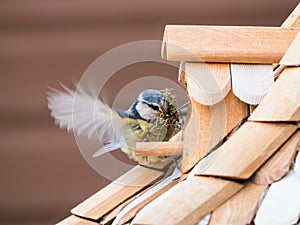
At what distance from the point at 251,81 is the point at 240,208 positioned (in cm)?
14

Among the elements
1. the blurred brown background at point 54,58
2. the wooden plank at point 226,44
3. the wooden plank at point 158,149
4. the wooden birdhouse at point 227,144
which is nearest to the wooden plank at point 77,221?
the wooden birdhouse at point 227,144

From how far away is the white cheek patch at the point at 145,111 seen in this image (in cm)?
71

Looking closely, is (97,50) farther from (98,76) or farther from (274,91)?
(274,91)

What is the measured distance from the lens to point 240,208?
48 centimetres

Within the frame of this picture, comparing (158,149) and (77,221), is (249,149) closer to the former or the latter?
(158,149)

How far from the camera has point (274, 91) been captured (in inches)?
19.7

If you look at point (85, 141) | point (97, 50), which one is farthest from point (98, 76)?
point (97, 50)

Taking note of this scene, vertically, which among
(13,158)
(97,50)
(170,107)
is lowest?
(13,158)

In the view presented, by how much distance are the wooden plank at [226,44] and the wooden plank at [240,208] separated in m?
0.14

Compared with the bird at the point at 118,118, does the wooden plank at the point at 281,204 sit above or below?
below

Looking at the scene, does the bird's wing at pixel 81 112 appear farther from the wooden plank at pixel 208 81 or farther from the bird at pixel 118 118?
the wooden plank at pixel 208 81

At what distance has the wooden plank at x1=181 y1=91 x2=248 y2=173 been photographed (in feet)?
1.89

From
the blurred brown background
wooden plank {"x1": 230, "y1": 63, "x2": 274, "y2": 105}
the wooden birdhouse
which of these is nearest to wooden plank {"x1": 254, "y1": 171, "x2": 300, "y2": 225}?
the wooden birdhouse

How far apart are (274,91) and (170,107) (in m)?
0.22
